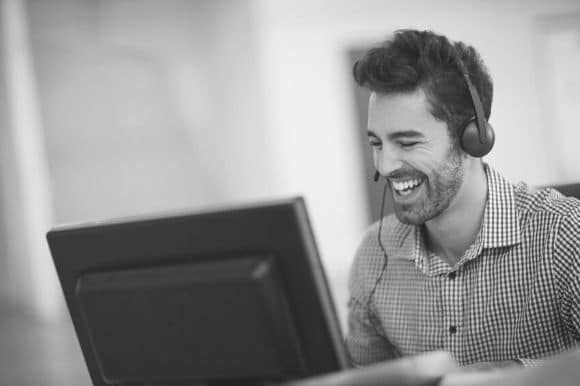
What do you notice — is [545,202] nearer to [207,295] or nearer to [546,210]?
[546,210]

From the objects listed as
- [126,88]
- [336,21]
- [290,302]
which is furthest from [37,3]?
[290,302]

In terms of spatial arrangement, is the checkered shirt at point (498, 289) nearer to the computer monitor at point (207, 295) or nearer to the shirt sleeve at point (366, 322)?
the shirt sleeve at point (366, 322)

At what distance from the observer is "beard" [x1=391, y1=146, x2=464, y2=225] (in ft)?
4.54

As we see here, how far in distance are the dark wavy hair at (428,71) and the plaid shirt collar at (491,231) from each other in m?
0.13

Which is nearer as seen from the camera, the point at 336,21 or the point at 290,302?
the point at 290,302

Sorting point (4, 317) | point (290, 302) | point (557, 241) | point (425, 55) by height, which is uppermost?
point (425, 55)

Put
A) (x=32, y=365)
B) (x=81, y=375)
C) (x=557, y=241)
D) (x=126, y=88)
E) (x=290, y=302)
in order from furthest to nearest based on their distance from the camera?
(x=126, y=88), (x=32, y=365), (x=81, y=375), (x=557, y=241), (x=290, y=302)

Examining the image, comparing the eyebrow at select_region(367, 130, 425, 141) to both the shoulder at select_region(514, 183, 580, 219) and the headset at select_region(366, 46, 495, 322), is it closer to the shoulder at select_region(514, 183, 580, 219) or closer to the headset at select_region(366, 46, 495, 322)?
the headset at select_region(366, 46, 495, 322)

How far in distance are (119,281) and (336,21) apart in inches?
225

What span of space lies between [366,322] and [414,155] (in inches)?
15.2

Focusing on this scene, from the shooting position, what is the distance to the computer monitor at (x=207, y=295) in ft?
2.80

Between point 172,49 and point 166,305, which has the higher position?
point 172,49

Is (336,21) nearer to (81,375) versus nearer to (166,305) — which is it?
(81,375)

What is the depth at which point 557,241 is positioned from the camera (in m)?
1.28
